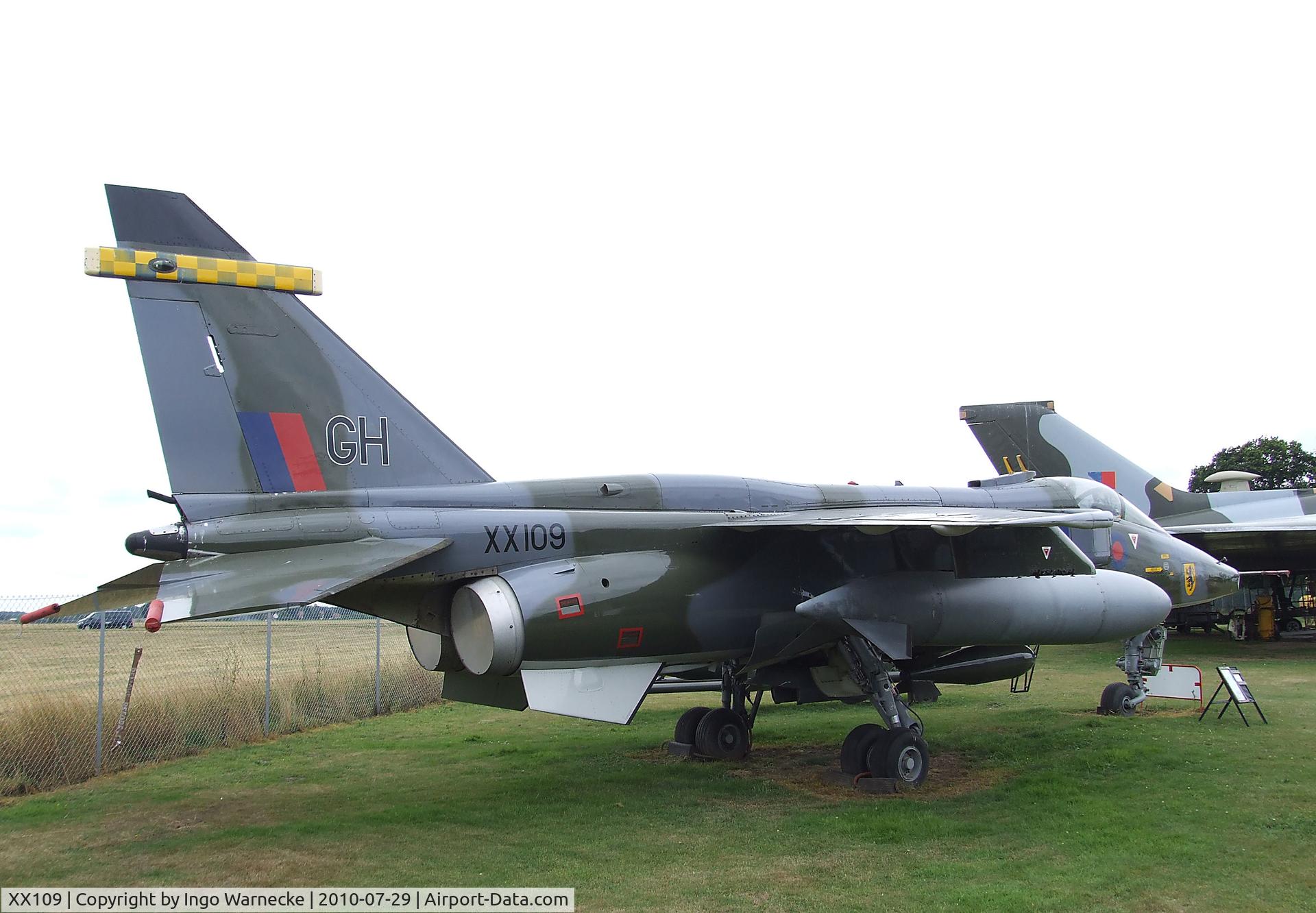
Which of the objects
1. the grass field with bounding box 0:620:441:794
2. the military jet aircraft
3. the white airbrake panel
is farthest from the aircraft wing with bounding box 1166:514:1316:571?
the grass field with bounding box 0:620:441:794

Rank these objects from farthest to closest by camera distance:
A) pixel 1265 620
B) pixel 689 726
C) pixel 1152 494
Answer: pixel 1265 620 < pixel 1152 494 < pixel 689 726

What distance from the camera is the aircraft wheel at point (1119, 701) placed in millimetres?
12719

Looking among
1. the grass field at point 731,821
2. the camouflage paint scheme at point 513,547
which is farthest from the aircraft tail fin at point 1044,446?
the camouflage paint scheme at point 513,547

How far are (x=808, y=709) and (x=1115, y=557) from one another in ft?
17.3

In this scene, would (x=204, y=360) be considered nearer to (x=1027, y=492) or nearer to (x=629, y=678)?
(x=629, y=678)

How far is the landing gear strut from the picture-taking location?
8.84 m

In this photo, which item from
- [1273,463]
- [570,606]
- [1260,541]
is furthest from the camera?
[1273,463]

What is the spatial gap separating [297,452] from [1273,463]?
47.3m

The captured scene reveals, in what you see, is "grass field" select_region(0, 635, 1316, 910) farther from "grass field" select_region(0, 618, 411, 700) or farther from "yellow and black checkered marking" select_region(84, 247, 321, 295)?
"yellow and black checkered marking" select_region(84, 247, 321, 295)

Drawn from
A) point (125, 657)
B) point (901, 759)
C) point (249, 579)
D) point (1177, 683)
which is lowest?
point (1177, 683)

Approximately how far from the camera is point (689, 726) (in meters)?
11.0

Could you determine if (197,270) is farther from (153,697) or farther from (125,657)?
(125,657)

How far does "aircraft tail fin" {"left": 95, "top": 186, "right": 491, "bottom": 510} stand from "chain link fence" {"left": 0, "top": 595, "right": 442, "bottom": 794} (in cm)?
127

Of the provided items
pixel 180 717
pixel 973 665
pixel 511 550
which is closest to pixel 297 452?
pixel 511 550
